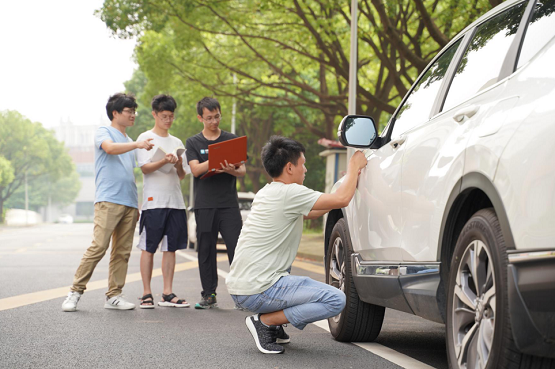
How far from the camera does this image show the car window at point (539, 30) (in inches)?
112

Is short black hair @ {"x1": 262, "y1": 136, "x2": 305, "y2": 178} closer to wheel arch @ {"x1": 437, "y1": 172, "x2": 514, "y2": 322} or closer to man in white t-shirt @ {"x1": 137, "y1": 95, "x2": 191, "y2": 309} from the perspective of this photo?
wheel arch @ {"x1": 437, "y1": 172, "x2": 514, "y2": 322}

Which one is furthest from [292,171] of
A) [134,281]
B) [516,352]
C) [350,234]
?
[134,281]

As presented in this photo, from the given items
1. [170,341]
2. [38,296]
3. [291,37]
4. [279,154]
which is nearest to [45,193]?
[291,37]

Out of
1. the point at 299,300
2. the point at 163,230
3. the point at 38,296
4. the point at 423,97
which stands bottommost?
the point at 38,296

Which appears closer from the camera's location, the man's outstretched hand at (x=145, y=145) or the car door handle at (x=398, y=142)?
the car door handle at (x=398, y=142)

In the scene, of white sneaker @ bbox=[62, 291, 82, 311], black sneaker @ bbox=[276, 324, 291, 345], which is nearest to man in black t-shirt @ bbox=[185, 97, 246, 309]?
white sneaker @ bbox=[62, 291, 82, 311]

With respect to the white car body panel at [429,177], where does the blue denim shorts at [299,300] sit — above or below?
below

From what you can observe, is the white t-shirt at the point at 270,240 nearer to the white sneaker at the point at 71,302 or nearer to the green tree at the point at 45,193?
the white sneaker at the point at 71,302

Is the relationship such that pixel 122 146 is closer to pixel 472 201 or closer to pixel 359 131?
pixel 359 131

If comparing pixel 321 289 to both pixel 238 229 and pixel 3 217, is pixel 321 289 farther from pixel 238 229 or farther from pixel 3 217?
pixel 3 217

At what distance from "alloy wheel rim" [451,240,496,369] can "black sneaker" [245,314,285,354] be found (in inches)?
63.9

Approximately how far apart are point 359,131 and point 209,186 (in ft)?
9.23

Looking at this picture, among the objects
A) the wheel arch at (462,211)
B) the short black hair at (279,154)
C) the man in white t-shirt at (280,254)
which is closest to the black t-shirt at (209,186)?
the man in white t-shirt at (280,254)

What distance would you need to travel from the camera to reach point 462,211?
10.5 feet
